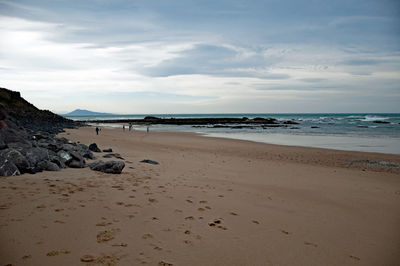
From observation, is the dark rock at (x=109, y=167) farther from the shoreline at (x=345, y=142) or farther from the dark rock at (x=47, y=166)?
the shoreline at (x=345, y=142)

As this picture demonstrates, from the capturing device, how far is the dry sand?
10.4 feet

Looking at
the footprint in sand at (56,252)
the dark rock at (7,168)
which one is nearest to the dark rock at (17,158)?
the dark rock at (7,168)

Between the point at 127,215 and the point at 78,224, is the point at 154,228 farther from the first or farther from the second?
the point at 78,224

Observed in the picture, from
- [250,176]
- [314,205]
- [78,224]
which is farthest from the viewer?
[250,176]

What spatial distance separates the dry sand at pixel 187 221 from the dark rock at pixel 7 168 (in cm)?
24

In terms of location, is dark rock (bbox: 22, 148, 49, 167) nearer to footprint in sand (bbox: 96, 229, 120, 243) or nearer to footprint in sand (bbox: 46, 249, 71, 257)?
footprint in sand (bbox: 96, 229, 120, 243)

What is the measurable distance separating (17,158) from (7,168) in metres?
0.48

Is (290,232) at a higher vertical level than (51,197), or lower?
lower

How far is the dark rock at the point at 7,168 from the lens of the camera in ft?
18.5

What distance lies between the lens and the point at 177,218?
14.3ft

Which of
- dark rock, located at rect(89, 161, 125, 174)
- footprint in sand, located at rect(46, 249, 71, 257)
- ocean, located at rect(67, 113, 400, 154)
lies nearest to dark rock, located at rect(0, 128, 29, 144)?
dark rock, located at rect(89, 161, 125, 174)

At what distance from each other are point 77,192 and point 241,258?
3421mm

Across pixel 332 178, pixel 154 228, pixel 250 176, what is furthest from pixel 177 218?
pixel 332 178

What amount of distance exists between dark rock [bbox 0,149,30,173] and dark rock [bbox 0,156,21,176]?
0.32ft
